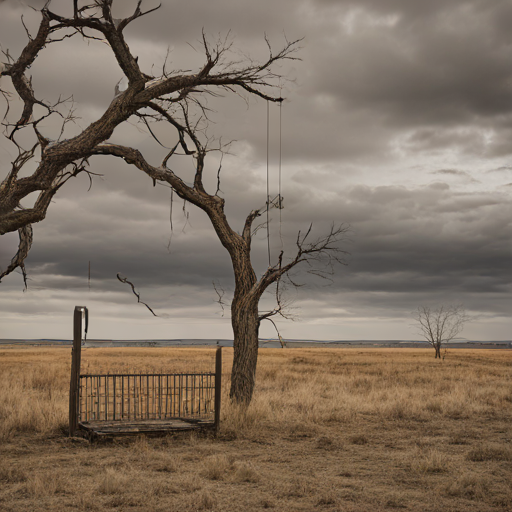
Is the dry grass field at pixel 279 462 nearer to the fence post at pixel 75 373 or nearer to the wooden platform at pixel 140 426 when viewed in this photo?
the wooden platform at pixel 140 426

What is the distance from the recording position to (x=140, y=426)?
36.2ft

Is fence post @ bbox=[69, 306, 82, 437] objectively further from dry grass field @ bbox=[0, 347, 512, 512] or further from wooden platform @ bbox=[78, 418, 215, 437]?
dry grass field @ bbox=[0, 347, 512, 512]

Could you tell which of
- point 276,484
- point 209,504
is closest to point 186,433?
point 276,484

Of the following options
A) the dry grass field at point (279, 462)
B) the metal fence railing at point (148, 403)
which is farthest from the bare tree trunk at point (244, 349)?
the metal fence railing at point (148, 403)

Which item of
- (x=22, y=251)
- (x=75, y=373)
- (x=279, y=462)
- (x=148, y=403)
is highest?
(x=22, y=251)

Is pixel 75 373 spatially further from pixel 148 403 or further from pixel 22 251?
pixel 22 251

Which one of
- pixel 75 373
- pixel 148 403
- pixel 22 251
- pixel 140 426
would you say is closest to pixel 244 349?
pixel 148 403

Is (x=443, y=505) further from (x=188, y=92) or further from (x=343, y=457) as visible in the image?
(x=188, y=92)

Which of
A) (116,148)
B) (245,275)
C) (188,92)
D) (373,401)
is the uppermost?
(188,92)

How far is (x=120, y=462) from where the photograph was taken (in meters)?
9.20

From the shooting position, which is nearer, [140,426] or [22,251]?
[140,426]

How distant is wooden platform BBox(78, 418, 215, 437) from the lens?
412 inches

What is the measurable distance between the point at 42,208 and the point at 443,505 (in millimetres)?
8590

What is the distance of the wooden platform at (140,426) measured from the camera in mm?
10477
